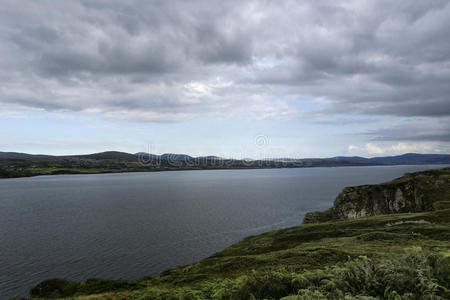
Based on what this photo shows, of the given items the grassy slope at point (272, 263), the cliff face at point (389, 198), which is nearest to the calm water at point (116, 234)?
the cliff face at point (389, 198)

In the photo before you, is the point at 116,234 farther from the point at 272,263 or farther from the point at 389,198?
the point at 389,198

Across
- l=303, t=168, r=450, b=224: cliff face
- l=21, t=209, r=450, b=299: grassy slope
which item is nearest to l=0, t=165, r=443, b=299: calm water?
l=303, t=168, r=450, b=224: cliff face

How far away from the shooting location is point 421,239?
104 feet

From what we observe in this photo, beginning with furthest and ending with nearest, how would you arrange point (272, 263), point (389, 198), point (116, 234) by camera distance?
point (389, 198), point (116, 234), point (272, 263)

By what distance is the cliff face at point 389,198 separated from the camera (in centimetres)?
6912

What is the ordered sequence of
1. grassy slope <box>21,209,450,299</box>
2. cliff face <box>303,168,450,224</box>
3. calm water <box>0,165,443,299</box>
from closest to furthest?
grassy slope <box>21,209,450,299</box> < calm water <box>0,165,443,299</box> < cliff face <box>303,168,450,224</box>

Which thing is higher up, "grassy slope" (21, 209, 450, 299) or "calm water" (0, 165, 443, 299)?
"grassy slope" (21, 209, 450, 299)

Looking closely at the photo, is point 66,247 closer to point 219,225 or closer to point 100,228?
point 100,228

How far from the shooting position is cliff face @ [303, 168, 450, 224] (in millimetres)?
69125

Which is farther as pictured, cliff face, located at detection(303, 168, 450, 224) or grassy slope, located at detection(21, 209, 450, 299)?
cliff face, located at detection(303, 168, 450, 224)

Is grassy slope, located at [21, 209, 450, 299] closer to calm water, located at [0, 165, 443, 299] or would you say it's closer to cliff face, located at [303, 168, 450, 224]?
calm water, located at [0, 165, 443, 299]

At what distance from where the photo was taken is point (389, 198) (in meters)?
72.9

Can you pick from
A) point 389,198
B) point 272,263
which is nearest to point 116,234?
point 272,263

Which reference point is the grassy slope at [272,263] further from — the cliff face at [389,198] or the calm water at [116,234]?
the cliff face at [389,198]
